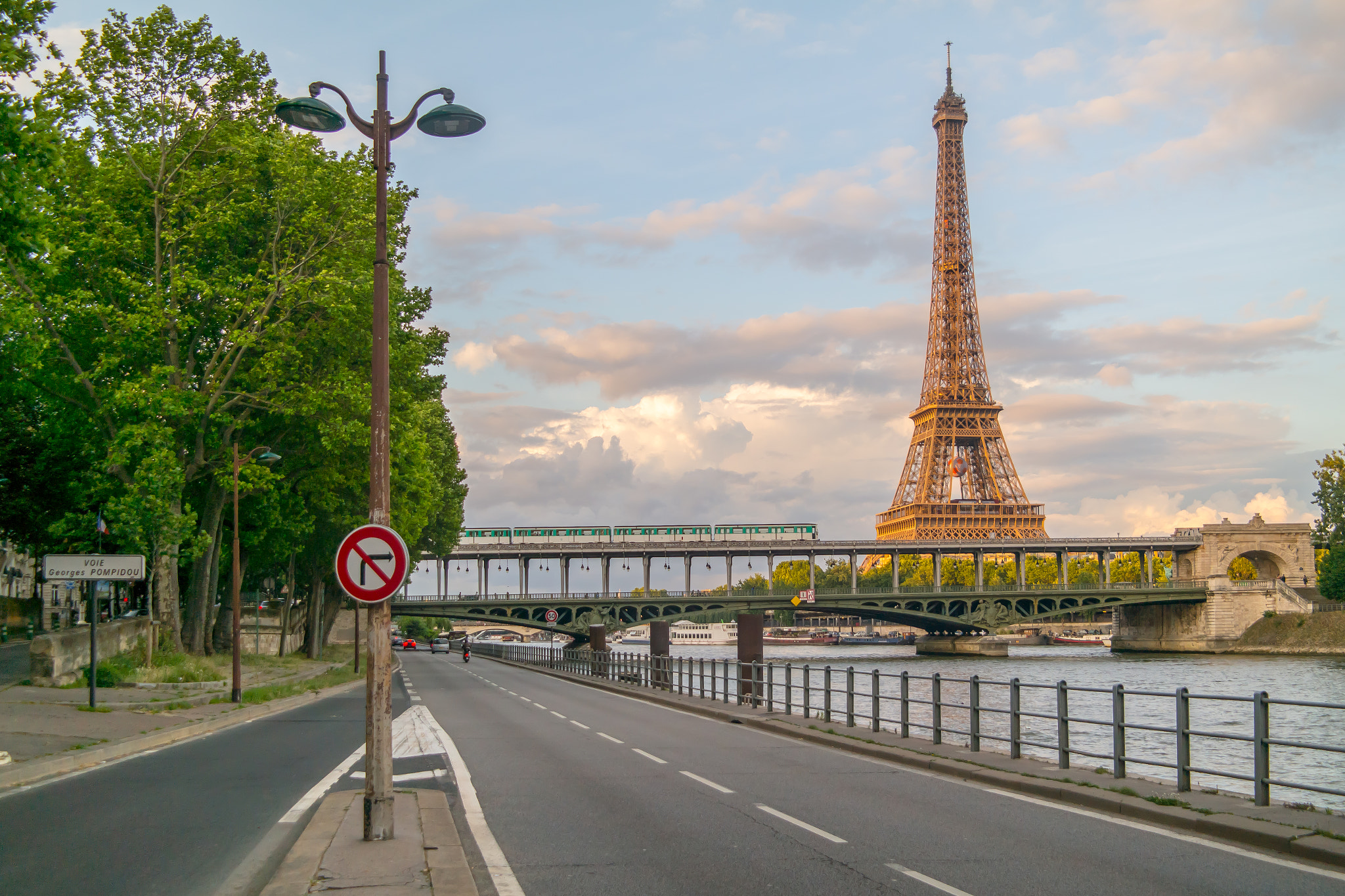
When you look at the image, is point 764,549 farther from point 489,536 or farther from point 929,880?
point 929,880

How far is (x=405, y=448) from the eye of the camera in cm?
3625

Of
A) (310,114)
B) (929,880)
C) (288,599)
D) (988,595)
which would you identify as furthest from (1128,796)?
(988,595)

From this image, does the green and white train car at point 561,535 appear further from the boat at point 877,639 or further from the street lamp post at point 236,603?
the street lamp post at point 236,603

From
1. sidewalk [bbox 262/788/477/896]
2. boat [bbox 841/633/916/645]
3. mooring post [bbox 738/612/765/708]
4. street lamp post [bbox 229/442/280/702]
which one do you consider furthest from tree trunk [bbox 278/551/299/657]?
boat [bbox 841/633/916/645]

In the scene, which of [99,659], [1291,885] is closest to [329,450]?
[99,659]

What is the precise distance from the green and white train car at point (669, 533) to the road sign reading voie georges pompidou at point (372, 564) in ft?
341

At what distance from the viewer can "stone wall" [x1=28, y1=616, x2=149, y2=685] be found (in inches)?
1049

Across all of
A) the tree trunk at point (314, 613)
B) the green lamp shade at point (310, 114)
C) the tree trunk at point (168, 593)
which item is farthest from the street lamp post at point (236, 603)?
the tree trunk at point (314, 613)

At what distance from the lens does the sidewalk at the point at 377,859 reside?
292 inches

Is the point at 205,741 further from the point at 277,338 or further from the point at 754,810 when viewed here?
the point at 277,338

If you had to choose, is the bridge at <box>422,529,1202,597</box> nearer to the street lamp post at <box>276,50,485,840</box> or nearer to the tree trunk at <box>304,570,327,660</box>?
the tree trunk at <box>304,570,327,660</box>

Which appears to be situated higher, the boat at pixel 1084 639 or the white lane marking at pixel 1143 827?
the white lane marking at pixel 1143 827

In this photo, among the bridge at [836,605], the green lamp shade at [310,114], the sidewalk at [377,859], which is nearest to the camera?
the sidewalk at [377,859]

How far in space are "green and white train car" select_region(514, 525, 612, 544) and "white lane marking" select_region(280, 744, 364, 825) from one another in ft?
312
